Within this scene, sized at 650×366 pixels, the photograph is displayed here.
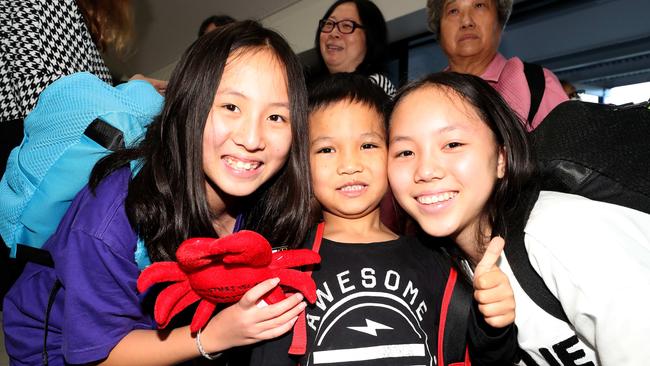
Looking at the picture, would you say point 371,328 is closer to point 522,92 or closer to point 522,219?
point 522,219

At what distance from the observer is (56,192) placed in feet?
3.27

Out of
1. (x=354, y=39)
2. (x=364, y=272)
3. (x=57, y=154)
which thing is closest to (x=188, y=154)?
(x=57, y=154)

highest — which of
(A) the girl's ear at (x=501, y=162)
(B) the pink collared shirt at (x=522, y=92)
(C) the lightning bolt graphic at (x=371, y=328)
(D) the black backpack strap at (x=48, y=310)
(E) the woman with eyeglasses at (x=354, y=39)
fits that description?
(E) the woman with eyeglasses at (x=354, y=39)

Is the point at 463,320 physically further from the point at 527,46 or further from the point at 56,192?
the point at 527,46

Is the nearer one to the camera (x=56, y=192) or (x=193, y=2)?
(x=56, y=192)

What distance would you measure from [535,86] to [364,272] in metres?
1.04

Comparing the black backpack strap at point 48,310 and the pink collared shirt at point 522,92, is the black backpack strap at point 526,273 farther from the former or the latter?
the black backpack strap at point 48,310

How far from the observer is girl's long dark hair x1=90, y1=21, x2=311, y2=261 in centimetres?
105

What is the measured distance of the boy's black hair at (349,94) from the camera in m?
1.34

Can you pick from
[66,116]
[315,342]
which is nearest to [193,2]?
[66,116]

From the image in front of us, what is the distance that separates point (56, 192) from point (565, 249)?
3.66 ft

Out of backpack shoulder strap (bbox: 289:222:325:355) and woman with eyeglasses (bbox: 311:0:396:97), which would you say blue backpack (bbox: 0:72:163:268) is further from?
woman with eyeglasses (bbox: 311:0:396:97)

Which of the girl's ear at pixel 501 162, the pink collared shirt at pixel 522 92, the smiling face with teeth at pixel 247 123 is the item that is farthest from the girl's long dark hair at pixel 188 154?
A: the pink collared shirt at pixel 522 92

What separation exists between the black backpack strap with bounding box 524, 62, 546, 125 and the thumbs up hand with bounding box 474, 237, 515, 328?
33.3 inches
